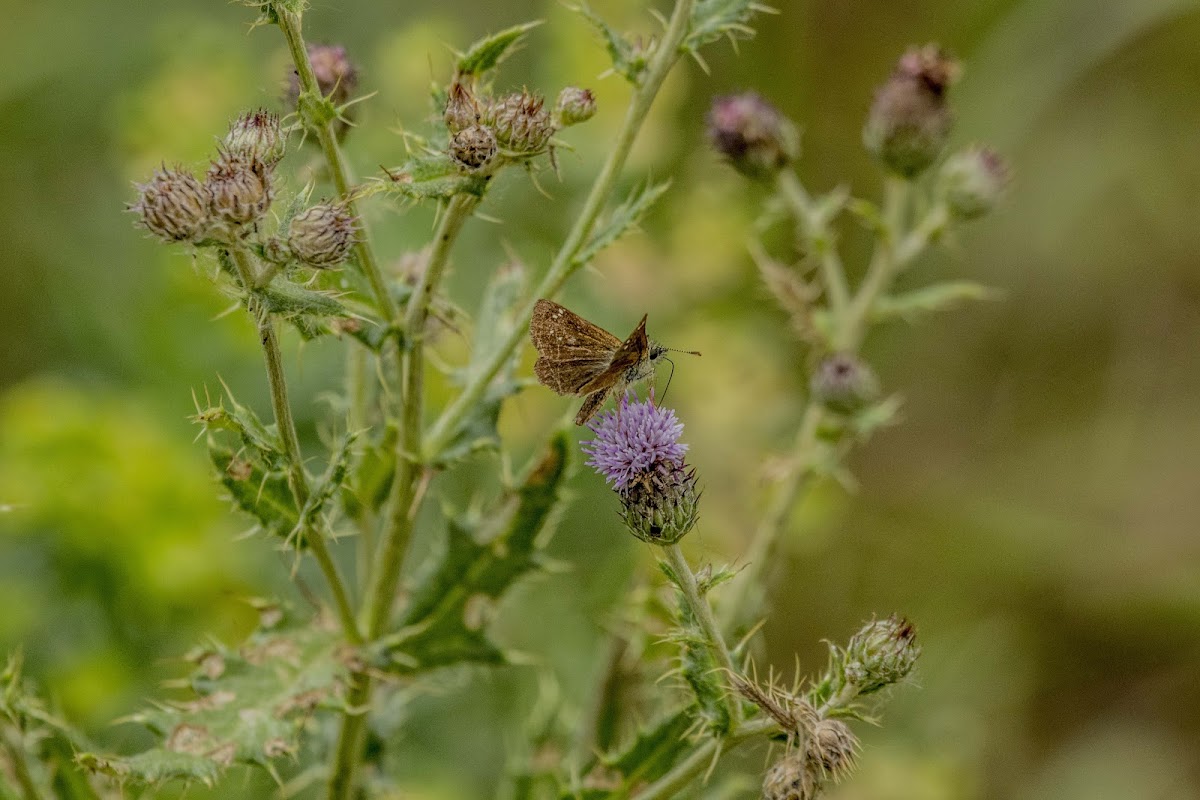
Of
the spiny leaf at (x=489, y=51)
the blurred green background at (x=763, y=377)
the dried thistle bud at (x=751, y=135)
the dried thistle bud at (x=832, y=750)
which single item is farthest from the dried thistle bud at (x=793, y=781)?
the blurred green background at (x=763, y=377)

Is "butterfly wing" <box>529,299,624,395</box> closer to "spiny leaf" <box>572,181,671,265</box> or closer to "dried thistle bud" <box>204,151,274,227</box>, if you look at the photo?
"spiny leaf" <box>572,181,671,265</box>

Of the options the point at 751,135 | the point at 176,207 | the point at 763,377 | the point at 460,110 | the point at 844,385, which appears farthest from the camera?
the point at 763,377

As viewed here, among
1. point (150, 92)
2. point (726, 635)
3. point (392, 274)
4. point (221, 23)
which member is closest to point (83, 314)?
point (150, 92)

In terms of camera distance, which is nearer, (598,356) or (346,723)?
(598,356)

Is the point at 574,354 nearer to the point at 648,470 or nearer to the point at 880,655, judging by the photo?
the point at 648,470

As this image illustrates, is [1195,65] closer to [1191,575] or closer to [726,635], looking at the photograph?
[1191,575]

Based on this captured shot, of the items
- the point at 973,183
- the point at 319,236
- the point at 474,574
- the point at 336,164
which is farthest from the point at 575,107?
the point at 973,183
